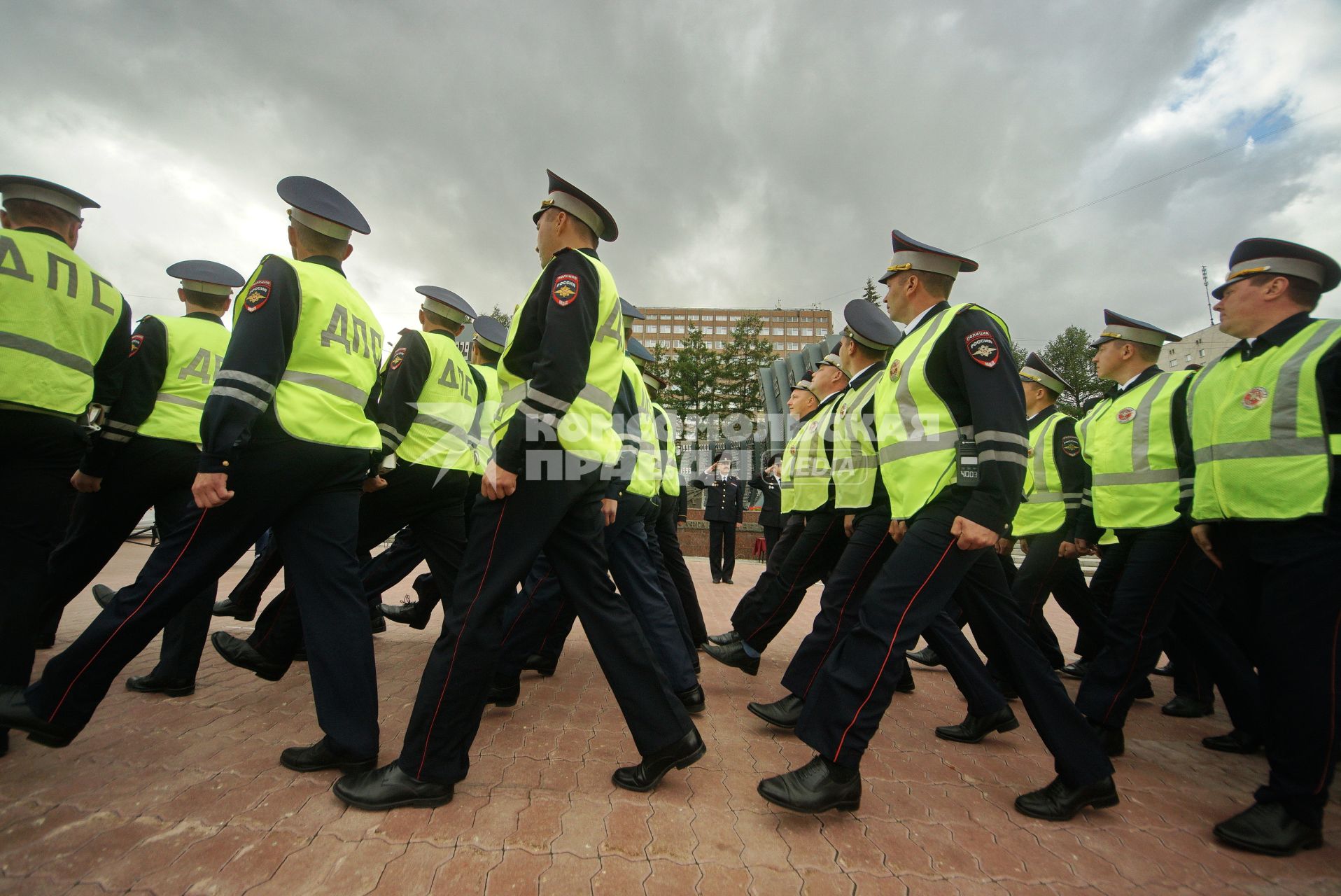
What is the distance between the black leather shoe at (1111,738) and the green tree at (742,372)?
31.8 metres

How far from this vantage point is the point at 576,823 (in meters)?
2.02

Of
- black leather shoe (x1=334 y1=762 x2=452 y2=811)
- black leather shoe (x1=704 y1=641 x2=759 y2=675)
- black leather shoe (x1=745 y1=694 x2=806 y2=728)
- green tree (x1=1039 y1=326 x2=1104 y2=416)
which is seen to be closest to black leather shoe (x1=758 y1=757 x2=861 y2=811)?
black leather shoe (x1=745 y1=694 x2=806 y2=728)

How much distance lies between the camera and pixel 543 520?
85.4 inches

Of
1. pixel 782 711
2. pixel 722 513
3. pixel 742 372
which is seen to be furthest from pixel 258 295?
pixel 742 372

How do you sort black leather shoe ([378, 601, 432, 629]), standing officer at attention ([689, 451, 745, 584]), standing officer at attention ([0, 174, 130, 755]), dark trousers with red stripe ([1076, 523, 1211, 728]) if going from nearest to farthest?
standing officer at attention ([0, 174, 130, 755]) < dark trousers with red stripe ([1076, 523, 1211, 728]) < black leather shoe ([378, 601, 432, 629]) < standing officer at attention ([689, 451, 745, 584])

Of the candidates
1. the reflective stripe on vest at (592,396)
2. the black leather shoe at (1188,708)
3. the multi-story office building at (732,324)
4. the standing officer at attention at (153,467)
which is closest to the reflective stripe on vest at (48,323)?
the standing officer at attention at (153,467)

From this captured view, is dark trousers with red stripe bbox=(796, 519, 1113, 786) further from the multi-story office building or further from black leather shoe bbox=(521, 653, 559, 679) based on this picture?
the multi-story office building

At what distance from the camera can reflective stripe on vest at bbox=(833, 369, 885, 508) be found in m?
3.38

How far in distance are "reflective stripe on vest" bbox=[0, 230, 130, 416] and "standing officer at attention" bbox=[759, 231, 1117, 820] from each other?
3180mm

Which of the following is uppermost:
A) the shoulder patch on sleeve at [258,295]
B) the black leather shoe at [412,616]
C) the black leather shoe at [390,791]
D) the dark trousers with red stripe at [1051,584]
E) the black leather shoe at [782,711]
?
the shoulder patch on sleeve at [258,295]

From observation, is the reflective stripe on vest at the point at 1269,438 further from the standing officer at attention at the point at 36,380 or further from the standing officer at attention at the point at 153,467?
the standing officer at attention at the point at 36,380

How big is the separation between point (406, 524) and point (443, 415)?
2.08 ft

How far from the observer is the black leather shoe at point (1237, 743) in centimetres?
312

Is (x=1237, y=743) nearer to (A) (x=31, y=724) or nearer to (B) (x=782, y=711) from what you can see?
(B) (x=782, y=711)
